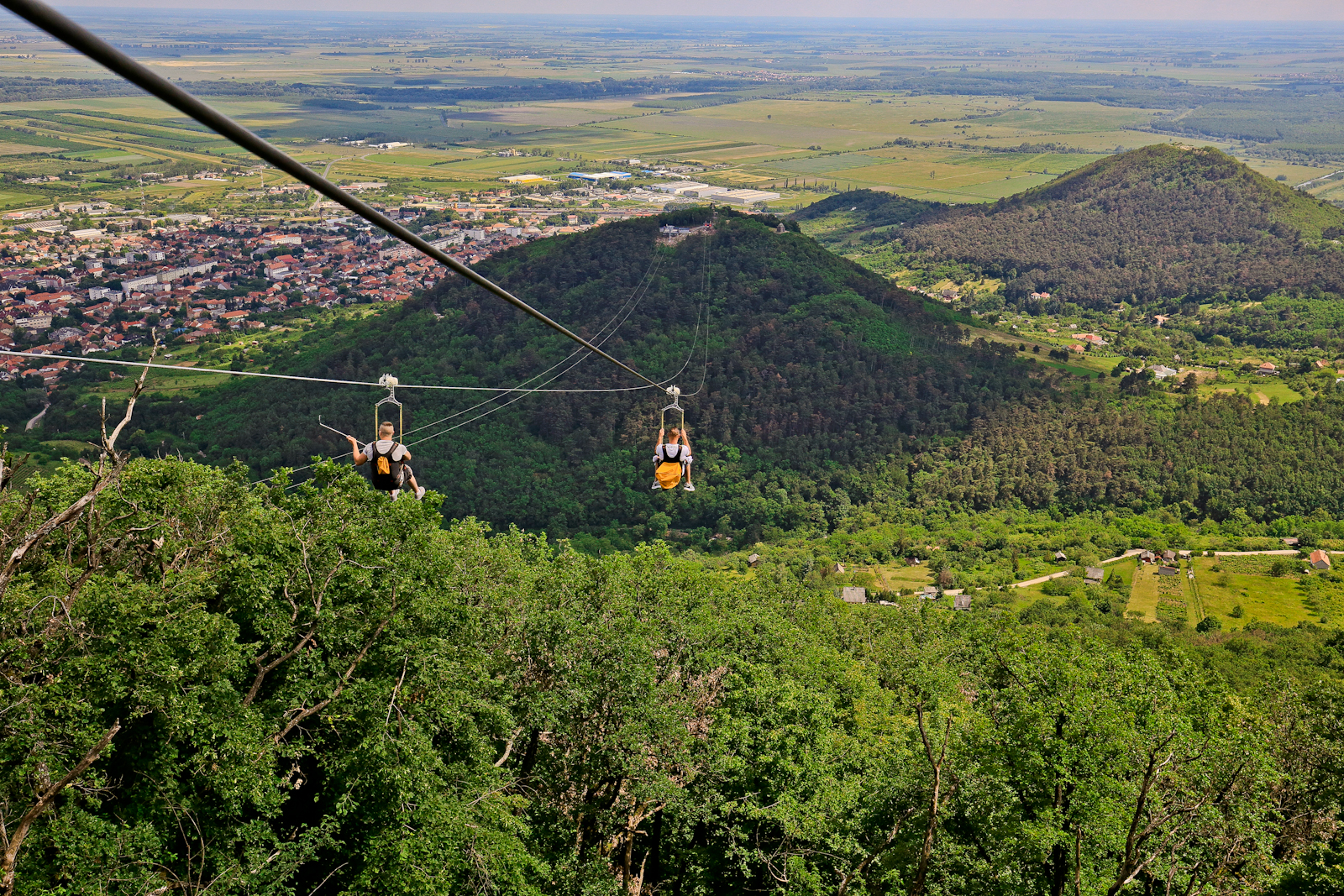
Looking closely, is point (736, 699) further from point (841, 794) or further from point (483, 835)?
point (483, 835)

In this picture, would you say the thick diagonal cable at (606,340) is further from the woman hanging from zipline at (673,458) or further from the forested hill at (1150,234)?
the forested hill at (1150,234)

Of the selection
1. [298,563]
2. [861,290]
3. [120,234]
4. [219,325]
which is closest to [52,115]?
[120,234]

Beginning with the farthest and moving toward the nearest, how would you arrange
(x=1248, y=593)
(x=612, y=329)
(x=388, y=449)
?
(x=612, y=329) → (x=1248, y=593) → (x=388, y=449)

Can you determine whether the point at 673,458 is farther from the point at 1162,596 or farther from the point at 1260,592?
the point at 1260,592

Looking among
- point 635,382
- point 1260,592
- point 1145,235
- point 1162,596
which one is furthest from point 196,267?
point 1145,235

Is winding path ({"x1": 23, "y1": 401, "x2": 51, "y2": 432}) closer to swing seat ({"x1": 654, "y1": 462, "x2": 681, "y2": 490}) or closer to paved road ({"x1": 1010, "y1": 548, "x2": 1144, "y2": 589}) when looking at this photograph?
swing seat ({"x1": 654, "y1": 462, "x2": 681, "y2": 490})

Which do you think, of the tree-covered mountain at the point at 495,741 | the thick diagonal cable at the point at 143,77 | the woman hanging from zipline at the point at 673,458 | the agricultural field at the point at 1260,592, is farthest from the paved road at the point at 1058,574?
the thick diagonal cable at the point at 143,77
